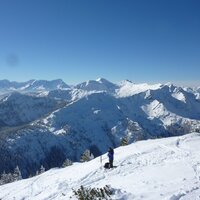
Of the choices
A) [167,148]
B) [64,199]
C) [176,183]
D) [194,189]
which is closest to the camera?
[194,189]

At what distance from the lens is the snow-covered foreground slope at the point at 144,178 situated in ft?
88.7

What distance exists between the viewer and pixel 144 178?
32.8 m

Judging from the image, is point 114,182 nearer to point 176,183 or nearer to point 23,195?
point 176,183

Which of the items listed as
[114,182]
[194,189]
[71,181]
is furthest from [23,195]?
[194,189]

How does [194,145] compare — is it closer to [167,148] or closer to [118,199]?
[167,148]

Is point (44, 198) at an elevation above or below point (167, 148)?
below

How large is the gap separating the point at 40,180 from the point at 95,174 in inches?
513

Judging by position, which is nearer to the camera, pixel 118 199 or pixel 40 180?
pixel 118 199

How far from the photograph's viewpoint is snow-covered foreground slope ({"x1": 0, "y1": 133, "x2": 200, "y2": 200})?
27.0 meters

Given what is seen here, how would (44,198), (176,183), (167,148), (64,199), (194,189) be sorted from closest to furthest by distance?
1. (194,189)
2. (176,183)
3. (64,199)
4. (44,198)
5. (167,148)

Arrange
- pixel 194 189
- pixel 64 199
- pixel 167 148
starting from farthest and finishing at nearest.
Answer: pixel 167 148 → pixel 64 199 → pixel 194 189

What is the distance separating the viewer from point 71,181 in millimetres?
41344

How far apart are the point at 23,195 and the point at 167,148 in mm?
20890

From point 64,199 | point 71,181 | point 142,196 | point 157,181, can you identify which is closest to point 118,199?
point 142,196
